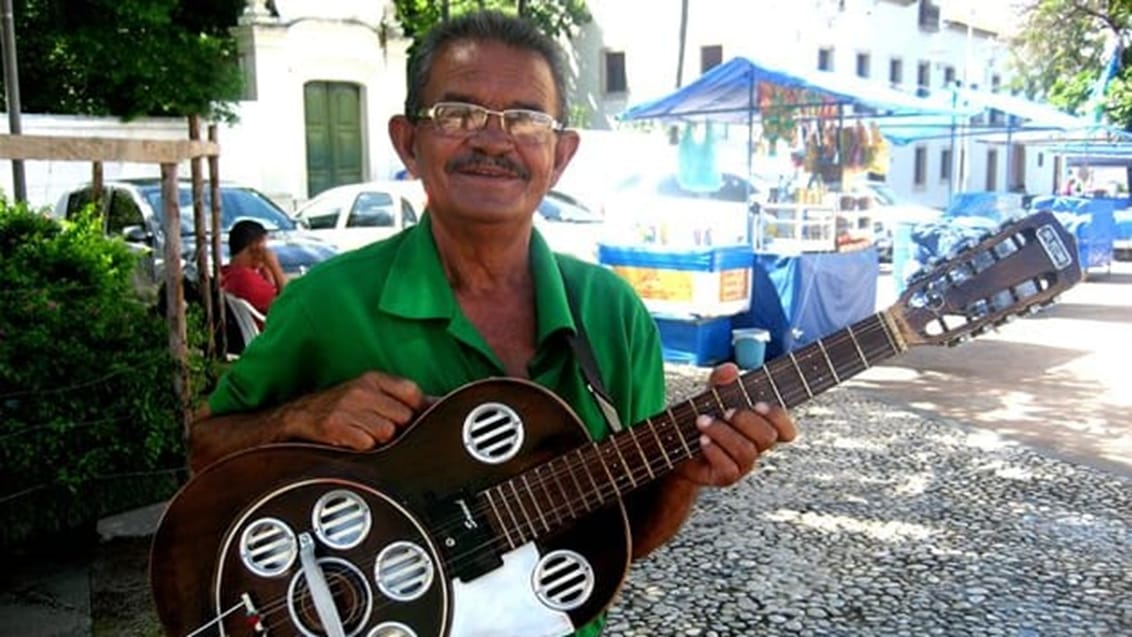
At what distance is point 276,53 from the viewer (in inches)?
646

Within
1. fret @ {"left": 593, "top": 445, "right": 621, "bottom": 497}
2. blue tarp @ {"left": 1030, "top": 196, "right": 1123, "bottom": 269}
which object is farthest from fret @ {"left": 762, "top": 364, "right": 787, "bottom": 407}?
blue tarp @ {"left": 1030, "top": 196, "right": 1123, "bottom": 269}

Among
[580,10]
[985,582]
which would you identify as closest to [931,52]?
[580,10]

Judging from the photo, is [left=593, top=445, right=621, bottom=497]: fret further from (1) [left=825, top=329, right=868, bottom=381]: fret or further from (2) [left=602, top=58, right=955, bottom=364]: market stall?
(2) [left=602, top=58, right=955, bottom=364]: market stall

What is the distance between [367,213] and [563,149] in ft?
31.5

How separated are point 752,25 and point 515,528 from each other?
2357 cm

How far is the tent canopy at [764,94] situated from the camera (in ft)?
29.0

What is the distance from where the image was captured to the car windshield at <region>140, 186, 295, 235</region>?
9523 mm

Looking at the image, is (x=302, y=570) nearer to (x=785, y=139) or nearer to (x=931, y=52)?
(x=785, y=139)

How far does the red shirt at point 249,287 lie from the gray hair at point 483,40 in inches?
185

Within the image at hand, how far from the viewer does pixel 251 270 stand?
6.39 metres

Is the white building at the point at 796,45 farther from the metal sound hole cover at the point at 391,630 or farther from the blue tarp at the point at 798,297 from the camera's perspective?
the metal sound hole cover at the point at 391,630

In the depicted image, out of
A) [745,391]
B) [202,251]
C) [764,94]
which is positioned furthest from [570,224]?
[745,391]

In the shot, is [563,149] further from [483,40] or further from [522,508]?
[522,508]

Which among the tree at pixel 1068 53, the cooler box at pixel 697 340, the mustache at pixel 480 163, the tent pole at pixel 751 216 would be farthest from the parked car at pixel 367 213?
the tree at pixel 1068 53
